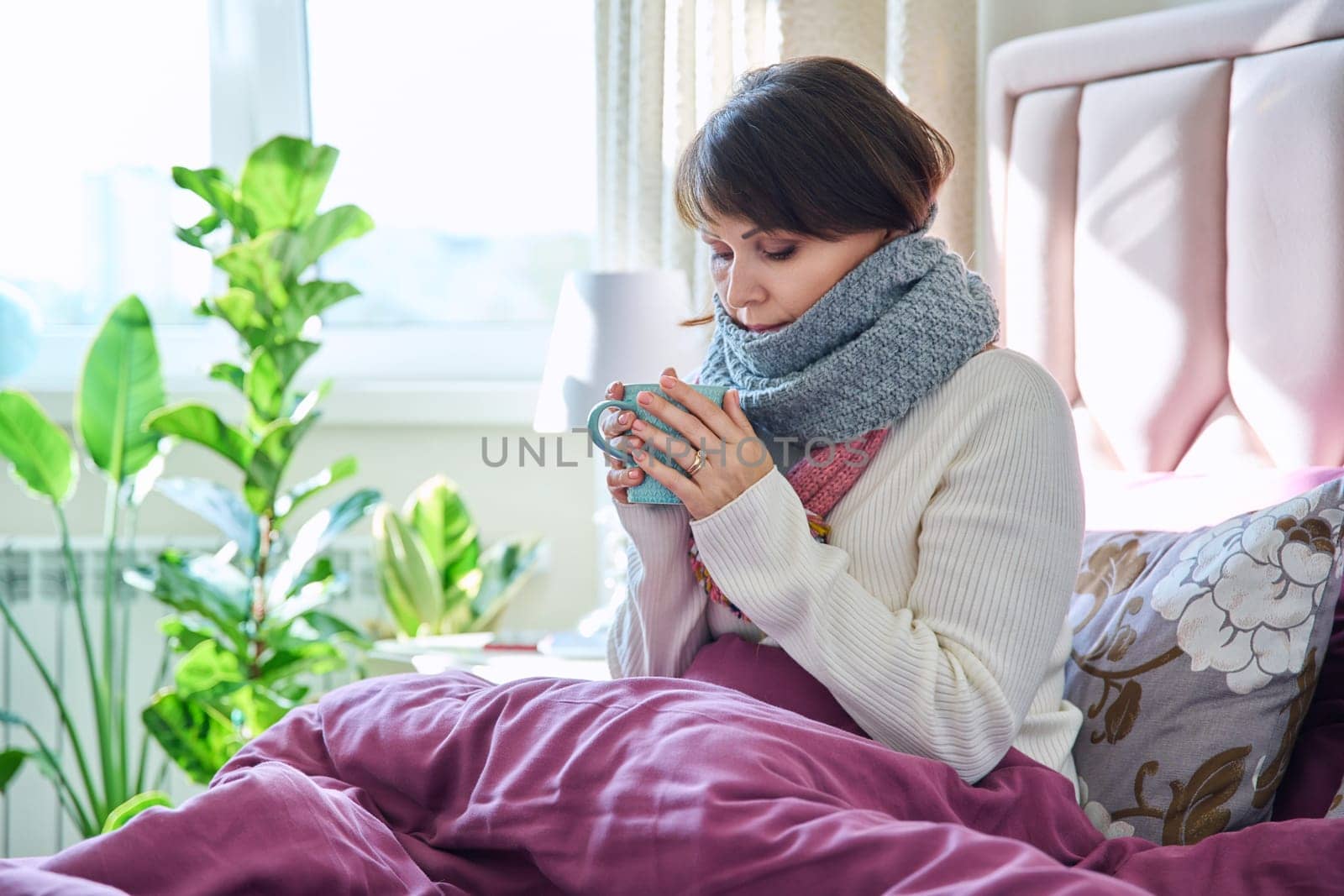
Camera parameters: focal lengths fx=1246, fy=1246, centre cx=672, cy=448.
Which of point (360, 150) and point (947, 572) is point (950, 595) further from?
point (360, 150)

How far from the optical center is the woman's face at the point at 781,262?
45.0 inches

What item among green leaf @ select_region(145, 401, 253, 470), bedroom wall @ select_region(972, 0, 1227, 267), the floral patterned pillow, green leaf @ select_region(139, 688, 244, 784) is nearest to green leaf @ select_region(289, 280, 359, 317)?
green leaf @ select_region(145, 401, 253, 470)

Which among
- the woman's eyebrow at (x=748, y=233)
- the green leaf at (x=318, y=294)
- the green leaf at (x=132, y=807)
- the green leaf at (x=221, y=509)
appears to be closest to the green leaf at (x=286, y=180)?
the green leaf at (x=318, y=294)

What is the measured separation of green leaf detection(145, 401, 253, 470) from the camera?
2002 millimetres

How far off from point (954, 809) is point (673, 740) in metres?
0.24

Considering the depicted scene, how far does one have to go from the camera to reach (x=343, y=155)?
2.67m

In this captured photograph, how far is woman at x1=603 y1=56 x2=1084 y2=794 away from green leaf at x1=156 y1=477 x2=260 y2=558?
110 cm

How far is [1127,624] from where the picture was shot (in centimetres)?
119

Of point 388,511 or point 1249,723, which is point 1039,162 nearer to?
point 1249,723

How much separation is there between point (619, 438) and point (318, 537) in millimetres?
1200

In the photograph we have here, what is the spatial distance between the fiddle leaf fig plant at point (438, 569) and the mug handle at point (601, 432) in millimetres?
1240

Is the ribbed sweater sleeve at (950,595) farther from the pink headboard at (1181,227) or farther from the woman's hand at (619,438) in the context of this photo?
the pink headboard at (1181,227)

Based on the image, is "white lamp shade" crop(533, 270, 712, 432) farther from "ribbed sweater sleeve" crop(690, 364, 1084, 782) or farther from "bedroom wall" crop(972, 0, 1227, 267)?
"ribbed sweater sleeve" crop(690, 364, 1084, 782)

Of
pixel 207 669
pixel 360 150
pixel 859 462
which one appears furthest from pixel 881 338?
pixel 360 150
